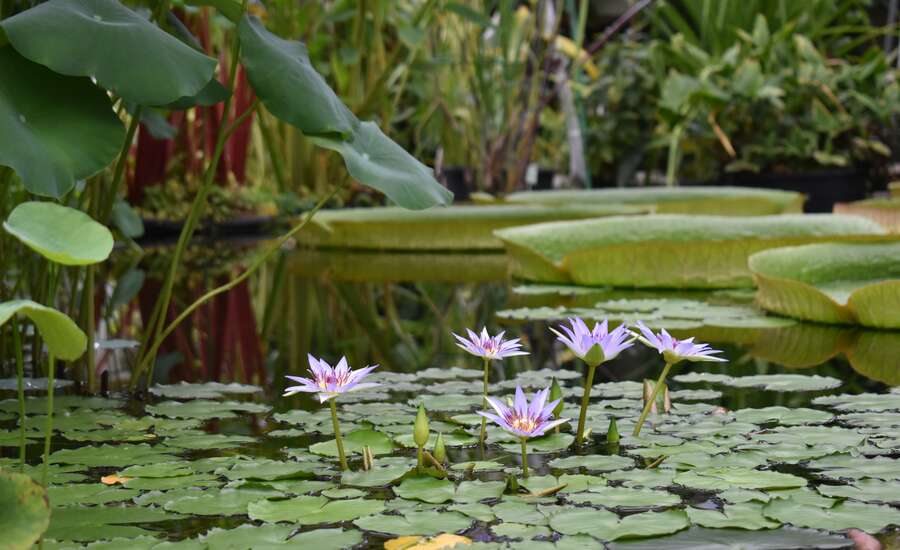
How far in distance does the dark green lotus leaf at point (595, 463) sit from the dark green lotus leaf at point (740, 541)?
0.19 meters

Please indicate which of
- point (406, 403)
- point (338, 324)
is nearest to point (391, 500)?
point (406, 403)

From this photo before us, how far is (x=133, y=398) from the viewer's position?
4.99 feet

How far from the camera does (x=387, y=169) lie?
4.26ft

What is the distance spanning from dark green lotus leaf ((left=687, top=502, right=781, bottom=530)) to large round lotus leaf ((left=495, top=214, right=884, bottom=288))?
5.90 feet

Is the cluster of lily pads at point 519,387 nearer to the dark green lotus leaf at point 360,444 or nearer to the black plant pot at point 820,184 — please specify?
the dark green lotus leaf at point 360,444

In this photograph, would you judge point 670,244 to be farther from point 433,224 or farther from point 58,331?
point 58,331

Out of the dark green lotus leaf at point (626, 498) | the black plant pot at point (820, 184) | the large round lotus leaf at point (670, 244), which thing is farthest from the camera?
the black plant pot at point (820, 184)

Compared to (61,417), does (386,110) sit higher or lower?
→ higher

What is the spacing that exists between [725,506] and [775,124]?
5323mm

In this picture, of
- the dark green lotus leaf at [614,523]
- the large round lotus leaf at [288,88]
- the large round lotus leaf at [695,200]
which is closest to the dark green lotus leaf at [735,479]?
the dark green lotus leaf at [614,523]

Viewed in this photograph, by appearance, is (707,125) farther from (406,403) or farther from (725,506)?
(725,506)

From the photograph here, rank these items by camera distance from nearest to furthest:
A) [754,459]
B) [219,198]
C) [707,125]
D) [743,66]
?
[754,459]
[219,198]
[743,66]
[707,125]

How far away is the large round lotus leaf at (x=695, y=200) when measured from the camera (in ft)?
14.0

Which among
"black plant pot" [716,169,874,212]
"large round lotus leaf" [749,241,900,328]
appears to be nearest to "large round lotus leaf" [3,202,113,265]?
"large round lotus leaf" [749,241,900,328]
